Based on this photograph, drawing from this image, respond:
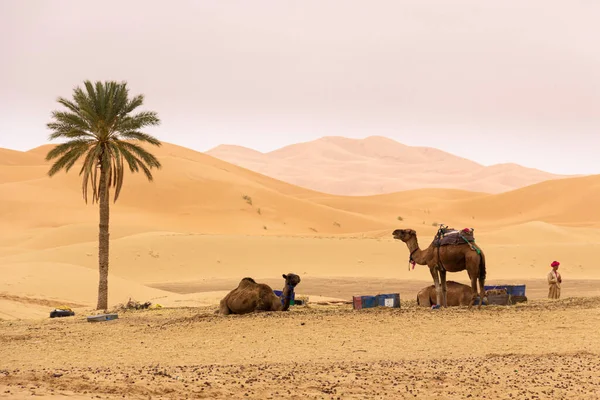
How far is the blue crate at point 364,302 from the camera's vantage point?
22.6m

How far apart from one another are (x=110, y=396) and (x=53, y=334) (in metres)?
10.3

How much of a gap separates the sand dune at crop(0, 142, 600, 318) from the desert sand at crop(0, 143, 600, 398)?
197 mm

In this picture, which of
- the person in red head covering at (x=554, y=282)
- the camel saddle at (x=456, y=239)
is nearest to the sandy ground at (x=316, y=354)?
the camel saddle at (x=456, y=239)

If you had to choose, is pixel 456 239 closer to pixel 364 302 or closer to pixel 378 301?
pixel 378 301

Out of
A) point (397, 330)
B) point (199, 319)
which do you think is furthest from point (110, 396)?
point (199, 319)

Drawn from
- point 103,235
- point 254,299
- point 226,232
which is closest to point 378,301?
point 254,299

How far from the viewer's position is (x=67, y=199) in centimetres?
8100

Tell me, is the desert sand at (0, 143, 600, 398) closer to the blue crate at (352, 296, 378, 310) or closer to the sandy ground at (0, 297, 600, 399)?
the sandy ground at (0, 297, 600, 399)

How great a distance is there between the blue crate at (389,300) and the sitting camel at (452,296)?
678 mm

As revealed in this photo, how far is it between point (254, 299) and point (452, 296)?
5.30m

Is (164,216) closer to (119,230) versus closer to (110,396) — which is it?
(119,230)

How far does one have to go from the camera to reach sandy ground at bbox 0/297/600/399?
36.5 feet

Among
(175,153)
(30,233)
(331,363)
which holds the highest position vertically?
(175,153)

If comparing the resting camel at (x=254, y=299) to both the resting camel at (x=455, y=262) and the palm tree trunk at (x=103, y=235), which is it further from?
the palm tree trunk at (x=103, y=235)
